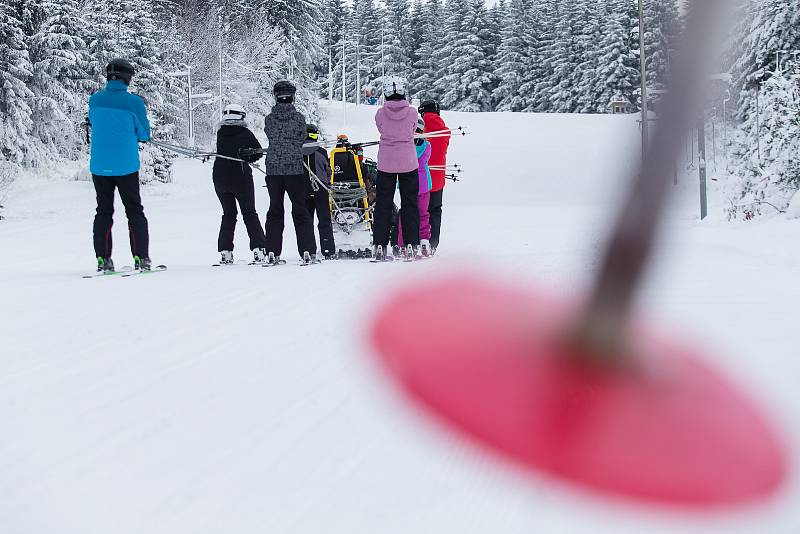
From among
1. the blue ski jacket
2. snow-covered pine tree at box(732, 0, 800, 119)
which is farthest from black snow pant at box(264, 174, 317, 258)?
snow-covered pine tree at box(732, 0, 800, 119)

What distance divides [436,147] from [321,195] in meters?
1.47

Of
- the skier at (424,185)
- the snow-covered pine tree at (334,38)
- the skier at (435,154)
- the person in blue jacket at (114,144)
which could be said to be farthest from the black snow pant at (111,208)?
the snow-covered pine tree at (334,38)

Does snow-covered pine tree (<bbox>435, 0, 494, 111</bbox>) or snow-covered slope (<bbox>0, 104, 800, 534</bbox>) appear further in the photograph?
snow-covered pine tree (<bbox>435, 0, 494, 111</bbox>)

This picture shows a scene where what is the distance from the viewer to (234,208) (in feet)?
25.1

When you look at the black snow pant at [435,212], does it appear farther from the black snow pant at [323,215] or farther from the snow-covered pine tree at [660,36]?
the snow-covered pine tree at [660,36]

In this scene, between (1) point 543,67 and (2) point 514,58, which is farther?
(1) point 543,67

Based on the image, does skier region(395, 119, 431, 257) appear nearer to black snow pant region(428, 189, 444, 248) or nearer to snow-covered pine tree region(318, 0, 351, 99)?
black snow pant region(428, 189, 444, 248)

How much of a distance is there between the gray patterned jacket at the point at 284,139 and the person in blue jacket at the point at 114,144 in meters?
1.17

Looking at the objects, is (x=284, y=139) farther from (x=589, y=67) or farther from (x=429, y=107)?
(x=589, y=67)

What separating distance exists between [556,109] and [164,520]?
60.3 m

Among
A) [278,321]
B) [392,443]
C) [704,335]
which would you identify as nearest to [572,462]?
[392,443]

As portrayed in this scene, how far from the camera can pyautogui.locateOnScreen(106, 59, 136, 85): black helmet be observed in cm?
661

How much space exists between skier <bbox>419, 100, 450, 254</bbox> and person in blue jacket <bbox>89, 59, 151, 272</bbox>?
10.0ft

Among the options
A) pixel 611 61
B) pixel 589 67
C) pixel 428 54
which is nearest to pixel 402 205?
pixel 611 61
